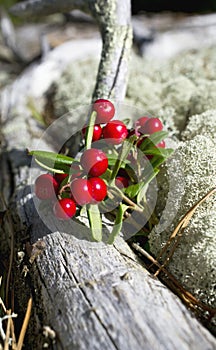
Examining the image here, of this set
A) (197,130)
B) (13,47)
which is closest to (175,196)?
(197,130)

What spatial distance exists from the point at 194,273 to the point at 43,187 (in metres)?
0.59

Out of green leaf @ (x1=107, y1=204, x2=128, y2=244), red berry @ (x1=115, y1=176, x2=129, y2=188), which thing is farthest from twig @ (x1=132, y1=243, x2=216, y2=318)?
red berry @ (x1=115, y1=176, x2=129, y2=188)

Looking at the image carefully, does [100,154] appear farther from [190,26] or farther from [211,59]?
[190,26]

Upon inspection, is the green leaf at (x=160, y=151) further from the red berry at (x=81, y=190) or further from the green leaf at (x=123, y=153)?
the red berry at (x=81, y=190)

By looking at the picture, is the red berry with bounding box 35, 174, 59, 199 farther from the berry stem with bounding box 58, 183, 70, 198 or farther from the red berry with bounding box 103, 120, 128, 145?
the red berry with bounding box 103, 120, 128, 145

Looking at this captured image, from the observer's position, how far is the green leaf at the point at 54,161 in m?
1.55

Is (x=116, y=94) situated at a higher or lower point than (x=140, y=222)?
higher

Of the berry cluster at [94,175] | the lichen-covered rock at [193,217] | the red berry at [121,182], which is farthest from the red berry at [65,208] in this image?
the lichen-covered rock at [193,217]

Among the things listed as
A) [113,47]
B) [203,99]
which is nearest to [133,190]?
[113,47]

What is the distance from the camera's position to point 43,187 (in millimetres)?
1540

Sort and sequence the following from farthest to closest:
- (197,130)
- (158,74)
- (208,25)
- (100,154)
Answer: (208,25) < (158,74) < (197,130) < (100,154)

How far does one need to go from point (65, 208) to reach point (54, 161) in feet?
0.62

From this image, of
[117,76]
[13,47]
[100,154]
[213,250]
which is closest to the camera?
[213,250]

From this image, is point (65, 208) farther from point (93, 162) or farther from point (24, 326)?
point (24, 326)
